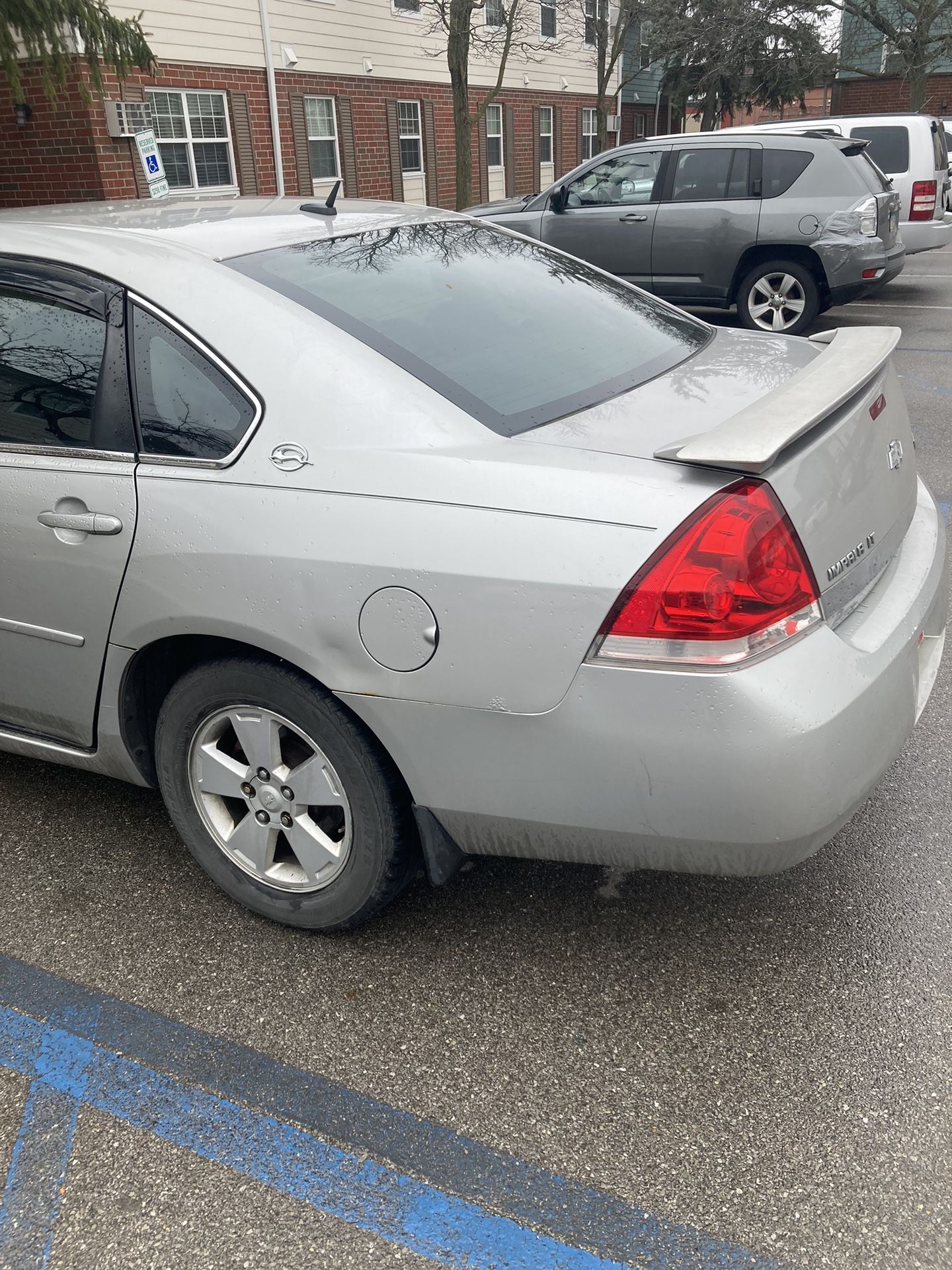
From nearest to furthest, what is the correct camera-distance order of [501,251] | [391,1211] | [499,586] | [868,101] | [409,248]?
[391,1211] < [499,586] < [409,248] < [501,251] < [868,101]

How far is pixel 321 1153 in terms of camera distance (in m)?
2.07

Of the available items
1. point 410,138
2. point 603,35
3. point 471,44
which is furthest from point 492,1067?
point 603,35

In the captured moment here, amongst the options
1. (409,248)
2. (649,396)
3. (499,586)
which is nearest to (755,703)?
(499,586)

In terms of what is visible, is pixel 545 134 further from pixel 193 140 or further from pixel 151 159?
pixel 151 159

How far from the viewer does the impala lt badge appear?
2209 mm

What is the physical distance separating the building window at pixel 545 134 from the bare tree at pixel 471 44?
4.09 ft

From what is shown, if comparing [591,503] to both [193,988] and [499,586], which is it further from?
[193,988]

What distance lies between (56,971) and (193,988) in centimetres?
36

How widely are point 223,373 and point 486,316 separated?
0.73 metres

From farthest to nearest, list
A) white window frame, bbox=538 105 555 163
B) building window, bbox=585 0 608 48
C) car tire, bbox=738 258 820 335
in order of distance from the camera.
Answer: white window frame, bbox=538 105 555 163 < building window, bbox=585 0 608 48 < car tire, bbox=738 258 820 335

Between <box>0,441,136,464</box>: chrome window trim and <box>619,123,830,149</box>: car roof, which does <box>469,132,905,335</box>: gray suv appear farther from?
<box>0,441,136,464</box>: chrome window trim

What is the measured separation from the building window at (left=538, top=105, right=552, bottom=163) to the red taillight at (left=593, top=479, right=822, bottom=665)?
26457mm

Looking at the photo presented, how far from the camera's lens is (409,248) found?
117 inches

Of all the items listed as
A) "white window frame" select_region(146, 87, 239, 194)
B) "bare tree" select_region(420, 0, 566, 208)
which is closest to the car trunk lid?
"white window frame" select_region(146, 87, 239, 194)
